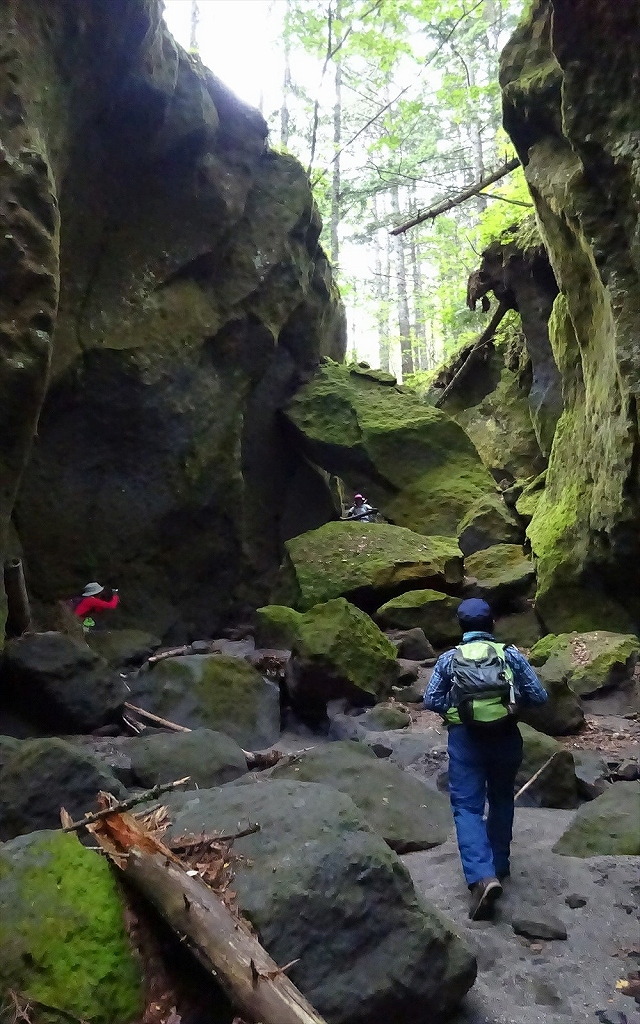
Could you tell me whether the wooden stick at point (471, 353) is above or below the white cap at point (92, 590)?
above

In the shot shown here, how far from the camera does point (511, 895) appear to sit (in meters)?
4.07

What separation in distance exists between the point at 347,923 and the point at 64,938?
3.71 ft

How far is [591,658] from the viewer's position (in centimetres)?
868

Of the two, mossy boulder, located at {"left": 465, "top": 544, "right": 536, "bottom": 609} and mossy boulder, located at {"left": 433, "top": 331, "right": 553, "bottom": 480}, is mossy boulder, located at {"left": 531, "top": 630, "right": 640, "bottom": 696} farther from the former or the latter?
mossy boulder, located at {"left": 433, "top": 331, "right": 553, "bottom": 480}

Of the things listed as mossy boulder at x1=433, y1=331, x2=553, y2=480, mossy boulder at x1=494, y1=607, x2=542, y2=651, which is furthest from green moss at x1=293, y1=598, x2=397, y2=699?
mossy boulder at x1=433, y1=331, x2=553, y2=480

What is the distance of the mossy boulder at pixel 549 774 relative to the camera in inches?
215

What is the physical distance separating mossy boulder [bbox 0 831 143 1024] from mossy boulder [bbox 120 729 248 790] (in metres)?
2.78

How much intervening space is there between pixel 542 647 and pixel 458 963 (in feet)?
23.4

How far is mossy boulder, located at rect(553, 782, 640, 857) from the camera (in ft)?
14.5

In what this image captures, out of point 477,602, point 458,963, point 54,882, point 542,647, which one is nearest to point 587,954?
point 458,963

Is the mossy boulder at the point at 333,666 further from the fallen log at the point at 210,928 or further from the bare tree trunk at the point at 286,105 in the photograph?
the bare tree trunk at the point at 286,105

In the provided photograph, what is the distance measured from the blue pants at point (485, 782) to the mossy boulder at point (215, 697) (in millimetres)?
3398

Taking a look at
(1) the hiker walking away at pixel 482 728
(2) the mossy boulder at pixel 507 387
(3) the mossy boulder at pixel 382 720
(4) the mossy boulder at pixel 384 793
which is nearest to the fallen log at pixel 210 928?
(1) the hiker walking away at pixel 482 728

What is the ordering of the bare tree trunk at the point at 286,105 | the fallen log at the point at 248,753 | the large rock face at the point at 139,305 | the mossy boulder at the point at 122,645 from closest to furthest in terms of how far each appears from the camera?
the large rock face at the point at 139,305, the fallen log at the point at 248,753, the mossy boulder at the point at 122,645, the bare tree trunk at the point at 286,105
